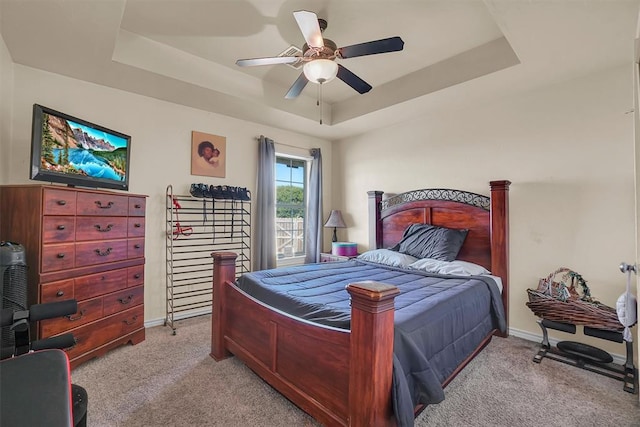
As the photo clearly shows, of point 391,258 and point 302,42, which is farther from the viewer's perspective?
point 391,258

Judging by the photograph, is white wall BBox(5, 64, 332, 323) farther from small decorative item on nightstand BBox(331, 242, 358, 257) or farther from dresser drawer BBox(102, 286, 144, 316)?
small decorative item on nightstand BBox(331, 242, 358, 257)

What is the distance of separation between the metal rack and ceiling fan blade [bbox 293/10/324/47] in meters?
2.32

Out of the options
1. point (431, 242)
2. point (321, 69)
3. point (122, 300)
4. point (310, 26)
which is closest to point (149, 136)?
point (122, 300)

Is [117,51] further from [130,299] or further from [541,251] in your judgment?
[541,251]

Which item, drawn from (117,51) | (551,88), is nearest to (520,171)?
(551,88)

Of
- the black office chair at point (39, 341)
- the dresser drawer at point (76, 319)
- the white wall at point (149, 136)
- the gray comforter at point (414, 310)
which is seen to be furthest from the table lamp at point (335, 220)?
the black office chair at point (39, 341)

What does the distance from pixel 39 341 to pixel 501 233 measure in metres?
3.56

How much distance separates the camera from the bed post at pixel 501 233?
2996mm

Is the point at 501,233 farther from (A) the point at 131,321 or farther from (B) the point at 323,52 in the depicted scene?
(A) the point at 131,321

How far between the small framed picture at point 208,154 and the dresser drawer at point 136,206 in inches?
33.8

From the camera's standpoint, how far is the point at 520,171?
3.09 metres

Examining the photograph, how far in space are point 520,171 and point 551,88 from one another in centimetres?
84

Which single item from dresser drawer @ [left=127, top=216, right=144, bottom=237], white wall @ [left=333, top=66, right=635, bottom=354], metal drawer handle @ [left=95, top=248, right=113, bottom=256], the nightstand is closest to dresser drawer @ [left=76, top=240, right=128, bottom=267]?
metal drawer handle @ [left=95, top=248, right=113, bottom=256]

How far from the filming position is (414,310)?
1.80 metres
